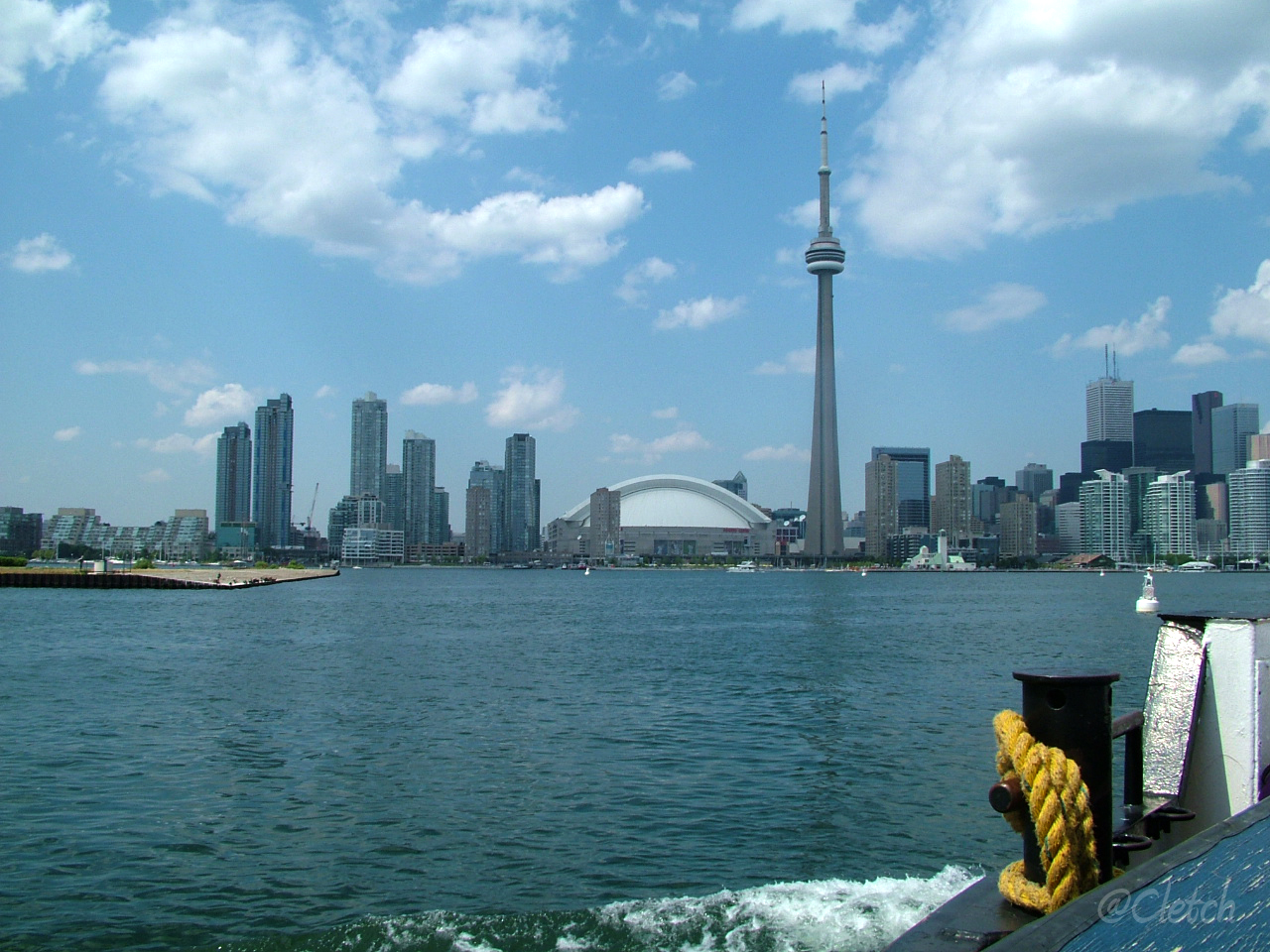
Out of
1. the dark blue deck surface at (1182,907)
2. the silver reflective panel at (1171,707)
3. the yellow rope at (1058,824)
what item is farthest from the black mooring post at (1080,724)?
the silver reflective panel at (1171,707)

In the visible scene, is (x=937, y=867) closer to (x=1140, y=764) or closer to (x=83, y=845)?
(x=1140, y=764)

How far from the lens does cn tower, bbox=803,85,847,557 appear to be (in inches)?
6137

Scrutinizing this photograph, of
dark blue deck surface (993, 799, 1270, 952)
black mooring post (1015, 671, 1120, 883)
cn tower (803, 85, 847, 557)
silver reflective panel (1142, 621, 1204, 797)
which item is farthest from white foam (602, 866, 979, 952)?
cn tower (803, 85, 847, 557)

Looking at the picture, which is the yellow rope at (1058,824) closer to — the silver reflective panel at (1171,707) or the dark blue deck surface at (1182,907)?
the dark blue deck surface at (1182,907)

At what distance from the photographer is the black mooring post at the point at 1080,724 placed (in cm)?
373

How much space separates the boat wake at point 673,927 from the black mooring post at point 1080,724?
12.0 ft

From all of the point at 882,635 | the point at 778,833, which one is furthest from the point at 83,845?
the point at 882,635

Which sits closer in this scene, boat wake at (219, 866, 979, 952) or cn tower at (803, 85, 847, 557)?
boat wake at (219, 866, 979, 952)

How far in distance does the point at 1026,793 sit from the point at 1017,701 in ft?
54.3

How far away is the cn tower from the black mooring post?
6063 inches

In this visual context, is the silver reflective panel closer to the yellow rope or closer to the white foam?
the yellow rope

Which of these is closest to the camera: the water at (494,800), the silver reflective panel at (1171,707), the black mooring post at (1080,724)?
the black mooring post at (1080,724)

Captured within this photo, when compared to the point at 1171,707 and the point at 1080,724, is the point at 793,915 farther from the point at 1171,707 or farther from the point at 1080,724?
the point at 1080,724

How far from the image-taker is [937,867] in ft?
29.5
